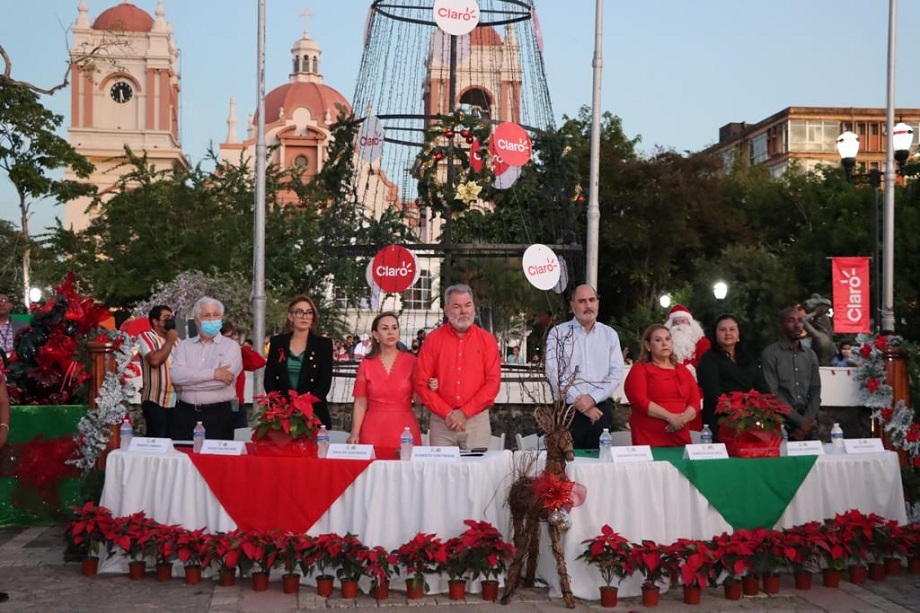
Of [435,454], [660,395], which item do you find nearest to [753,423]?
[660,395]

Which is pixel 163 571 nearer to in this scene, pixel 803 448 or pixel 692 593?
pixel 692 593

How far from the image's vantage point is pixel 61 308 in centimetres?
1071

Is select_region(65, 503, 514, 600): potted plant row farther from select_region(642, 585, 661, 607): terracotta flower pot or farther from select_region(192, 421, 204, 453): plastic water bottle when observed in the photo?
select_region(642, 585, 661, 607): terracotta flower pot

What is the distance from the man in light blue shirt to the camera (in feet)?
29.4

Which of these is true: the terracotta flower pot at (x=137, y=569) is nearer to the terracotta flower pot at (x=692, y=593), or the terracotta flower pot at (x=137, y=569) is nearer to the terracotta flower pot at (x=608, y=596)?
the terracotta flower pot at (x=608, y=596)

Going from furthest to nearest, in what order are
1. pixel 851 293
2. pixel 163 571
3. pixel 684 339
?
pixel 851 293, pixel 684 339, pixel 163 571

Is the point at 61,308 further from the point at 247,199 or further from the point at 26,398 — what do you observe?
the point at 247,199

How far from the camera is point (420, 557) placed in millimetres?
7527

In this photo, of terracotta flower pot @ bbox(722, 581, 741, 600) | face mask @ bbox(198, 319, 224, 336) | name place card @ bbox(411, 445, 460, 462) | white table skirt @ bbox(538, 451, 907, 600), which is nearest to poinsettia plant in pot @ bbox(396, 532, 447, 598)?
name place card @ bbox(411, 445, 460, 462)

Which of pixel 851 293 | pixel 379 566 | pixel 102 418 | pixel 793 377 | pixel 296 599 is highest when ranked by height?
pixel 851 293

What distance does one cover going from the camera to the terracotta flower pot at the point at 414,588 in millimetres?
7602

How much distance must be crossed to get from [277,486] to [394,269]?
12.5 feet

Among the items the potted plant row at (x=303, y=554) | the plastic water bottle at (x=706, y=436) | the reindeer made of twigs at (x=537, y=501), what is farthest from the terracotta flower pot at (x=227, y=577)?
the plastic water bottle at (x=706, y=436)

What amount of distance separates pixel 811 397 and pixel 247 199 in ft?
92.9
